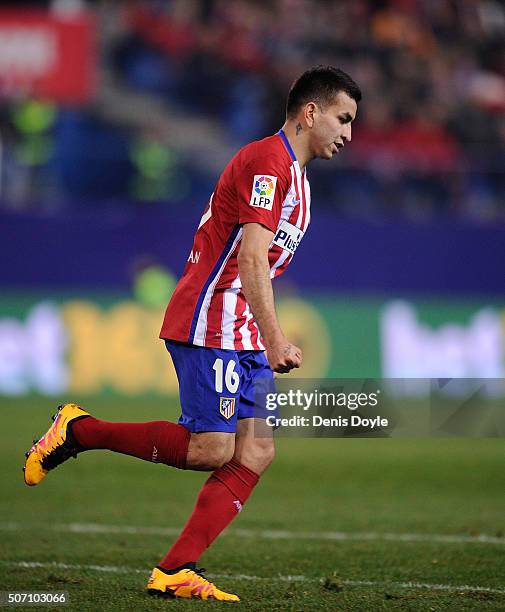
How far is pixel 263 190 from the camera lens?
4.52m

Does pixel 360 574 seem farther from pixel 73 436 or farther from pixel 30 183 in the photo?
pixel 30 183

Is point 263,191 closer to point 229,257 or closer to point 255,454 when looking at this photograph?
point 229,257

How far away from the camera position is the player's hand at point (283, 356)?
4.30 meters

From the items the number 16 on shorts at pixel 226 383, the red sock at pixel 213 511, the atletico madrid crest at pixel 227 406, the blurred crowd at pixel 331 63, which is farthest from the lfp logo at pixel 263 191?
the blurred crowd at pixel 331 63

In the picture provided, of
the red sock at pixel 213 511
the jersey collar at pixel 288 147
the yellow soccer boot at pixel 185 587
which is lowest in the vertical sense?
the yellow soccer boot at pixel 185 587

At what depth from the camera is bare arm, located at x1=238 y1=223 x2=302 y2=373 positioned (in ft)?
14.2

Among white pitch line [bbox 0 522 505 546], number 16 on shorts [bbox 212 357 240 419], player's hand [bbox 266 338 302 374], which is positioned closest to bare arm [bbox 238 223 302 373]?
player's hand [bbox 266 338 302 374]

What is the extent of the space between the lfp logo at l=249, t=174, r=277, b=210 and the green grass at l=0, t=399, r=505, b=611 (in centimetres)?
149

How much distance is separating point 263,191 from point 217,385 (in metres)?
0.77

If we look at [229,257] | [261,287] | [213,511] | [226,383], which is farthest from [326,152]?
[213,511]

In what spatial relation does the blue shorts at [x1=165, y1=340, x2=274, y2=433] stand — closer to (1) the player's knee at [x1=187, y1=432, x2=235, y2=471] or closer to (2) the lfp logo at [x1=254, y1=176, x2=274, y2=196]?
(1) the player's knee at [x1=187, y1=432, x2=235, y2=471]

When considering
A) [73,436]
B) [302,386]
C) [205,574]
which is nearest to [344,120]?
[302,386]

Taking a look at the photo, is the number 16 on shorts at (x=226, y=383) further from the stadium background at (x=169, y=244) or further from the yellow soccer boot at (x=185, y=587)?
the stadium background at (x=169, y=244)

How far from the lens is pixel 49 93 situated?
14859mm
